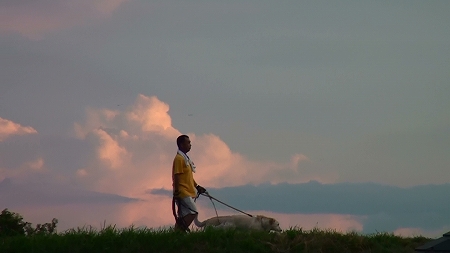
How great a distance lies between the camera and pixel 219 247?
12305mm

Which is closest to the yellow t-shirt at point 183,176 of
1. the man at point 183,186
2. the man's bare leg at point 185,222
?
the man at point 183,186

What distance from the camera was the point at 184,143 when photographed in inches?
520

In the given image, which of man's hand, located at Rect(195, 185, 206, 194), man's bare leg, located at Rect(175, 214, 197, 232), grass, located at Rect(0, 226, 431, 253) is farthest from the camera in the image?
man's hand, located at Rect(195, 185, 206, 194)

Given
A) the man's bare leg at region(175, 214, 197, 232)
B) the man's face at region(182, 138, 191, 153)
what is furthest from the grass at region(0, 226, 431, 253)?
the man's face at region(182, 138, 191, 153)

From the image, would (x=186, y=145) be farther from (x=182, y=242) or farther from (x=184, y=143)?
(x=182, y=242)

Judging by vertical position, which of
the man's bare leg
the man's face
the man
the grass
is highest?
the man's face

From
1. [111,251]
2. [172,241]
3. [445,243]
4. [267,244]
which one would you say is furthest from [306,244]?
[445,243]

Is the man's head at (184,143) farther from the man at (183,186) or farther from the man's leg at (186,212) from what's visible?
the man's leg at (186,212)

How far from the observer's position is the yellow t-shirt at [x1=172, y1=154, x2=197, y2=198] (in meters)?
13.1

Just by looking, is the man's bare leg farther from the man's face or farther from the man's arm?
the man's face

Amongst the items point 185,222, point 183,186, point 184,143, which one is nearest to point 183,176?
point 183,186

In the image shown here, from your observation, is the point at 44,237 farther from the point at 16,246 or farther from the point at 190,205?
the point at 190,205

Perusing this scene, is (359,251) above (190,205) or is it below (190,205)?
below

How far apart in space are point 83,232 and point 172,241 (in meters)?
1.71
